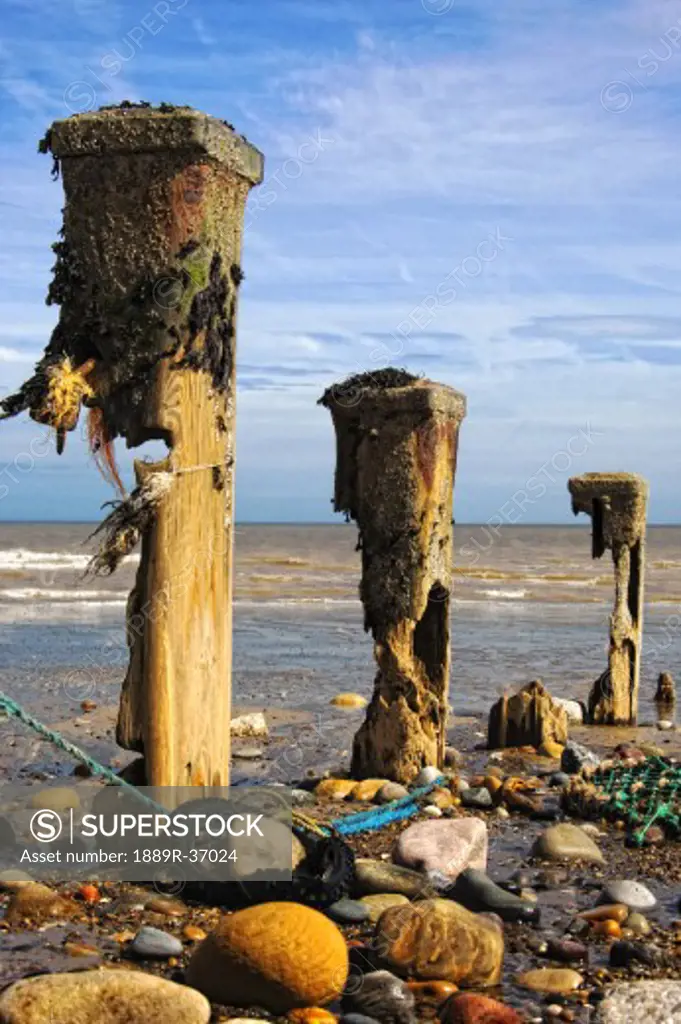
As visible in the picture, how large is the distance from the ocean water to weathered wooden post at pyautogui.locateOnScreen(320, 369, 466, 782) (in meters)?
4.17

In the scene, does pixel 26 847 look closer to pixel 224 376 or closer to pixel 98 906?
pixel 98 906

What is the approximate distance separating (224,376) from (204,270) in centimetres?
62

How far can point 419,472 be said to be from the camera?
35.1 ft

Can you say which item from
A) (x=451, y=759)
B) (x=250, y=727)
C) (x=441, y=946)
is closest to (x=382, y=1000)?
(x=441, y=946)

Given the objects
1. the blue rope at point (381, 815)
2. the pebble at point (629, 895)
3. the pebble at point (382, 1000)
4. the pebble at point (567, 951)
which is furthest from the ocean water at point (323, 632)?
the pebble at point (382, 1000)

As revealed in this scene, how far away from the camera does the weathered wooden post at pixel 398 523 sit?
1068 centimetres

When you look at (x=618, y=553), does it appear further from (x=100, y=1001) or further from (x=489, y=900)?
(x=100, y=1001)

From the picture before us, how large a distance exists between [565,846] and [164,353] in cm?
432

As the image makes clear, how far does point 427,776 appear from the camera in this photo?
1074 cm

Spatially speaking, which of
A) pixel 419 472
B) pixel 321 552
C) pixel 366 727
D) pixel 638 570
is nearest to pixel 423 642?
pixel 366 727

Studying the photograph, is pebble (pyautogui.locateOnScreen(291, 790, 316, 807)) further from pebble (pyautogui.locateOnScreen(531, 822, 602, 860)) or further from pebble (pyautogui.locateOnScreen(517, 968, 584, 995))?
pebble (pyautogui.locateOnScreen(517, 968, 584, 995))

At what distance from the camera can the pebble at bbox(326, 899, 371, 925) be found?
6.77 m

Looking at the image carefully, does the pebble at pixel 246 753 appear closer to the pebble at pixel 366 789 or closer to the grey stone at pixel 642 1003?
the pebble at pixel 366 789

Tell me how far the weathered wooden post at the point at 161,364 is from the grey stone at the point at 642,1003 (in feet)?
8.86
